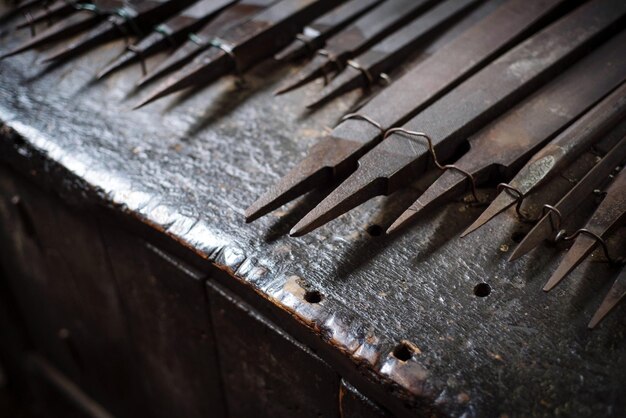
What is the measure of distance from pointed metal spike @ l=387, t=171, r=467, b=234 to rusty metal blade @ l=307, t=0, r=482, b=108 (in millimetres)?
394

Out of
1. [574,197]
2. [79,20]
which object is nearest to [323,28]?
[79,20]

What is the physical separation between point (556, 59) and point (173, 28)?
943 mm

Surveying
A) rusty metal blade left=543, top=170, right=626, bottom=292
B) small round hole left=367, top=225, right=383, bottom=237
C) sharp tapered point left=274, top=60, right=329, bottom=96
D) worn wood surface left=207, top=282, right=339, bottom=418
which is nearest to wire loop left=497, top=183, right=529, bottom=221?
rusty metal blade left=543, top=170, right=626, bottom=292

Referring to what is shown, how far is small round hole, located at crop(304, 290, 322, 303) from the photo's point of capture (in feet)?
3.76

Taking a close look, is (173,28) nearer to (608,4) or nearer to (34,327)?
(608,4)

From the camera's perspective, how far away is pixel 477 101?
4.35 feet

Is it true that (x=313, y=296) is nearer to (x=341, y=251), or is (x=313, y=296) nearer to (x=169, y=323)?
(x=341, y=251)

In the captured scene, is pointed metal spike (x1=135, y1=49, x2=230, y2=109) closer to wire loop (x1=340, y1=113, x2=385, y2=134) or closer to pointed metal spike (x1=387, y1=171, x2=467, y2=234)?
wire loop (x1=340, y1=113, x2=385, y2=134)

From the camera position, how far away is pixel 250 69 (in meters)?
1.71

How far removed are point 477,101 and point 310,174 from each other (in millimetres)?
369

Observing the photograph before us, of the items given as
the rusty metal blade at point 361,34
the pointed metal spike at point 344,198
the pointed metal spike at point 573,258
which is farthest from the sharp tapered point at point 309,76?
the pointed metal spike at point 573,258

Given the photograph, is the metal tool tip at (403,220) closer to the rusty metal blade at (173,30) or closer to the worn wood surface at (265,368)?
the worn wood surface at (265,368)

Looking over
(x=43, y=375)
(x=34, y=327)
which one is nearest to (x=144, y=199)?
(x=34, y=327)

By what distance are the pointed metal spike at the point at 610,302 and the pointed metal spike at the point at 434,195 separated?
1.02ft
